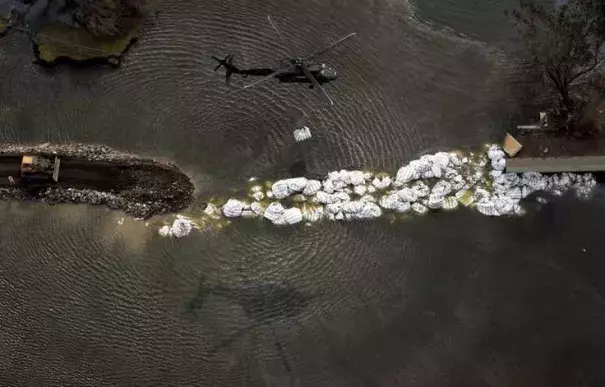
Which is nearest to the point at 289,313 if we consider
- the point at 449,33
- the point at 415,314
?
the point at 415,314

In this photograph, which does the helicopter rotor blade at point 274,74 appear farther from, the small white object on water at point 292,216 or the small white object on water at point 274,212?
the small white object on water at point 292,216

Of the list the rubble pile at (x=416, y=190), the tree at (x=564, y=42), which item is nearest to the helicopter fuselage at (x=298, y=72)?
the rubble pile at (x=416, y=190)

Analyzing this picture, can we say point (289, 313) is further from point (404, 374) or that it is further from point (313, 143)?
point (313, 143)

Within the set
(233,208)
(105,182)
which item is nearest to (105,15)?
(105,182)

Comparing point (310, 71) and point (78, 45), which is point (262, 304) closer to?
point (310, 71)

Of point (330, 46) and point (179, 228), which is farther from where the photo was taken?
point (330, 46)

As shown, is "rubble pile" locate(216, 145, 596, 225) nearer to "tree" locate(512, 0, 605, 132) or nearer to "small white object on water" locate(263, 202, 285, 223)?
"small white object on water" locate(263, 202, 285, 223)

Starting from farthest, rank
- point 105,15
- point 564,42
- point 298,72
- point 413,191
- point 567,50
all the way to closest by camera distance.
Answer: point 298,72, point 105,15, point 413,191, point 564,42, point 567,50
